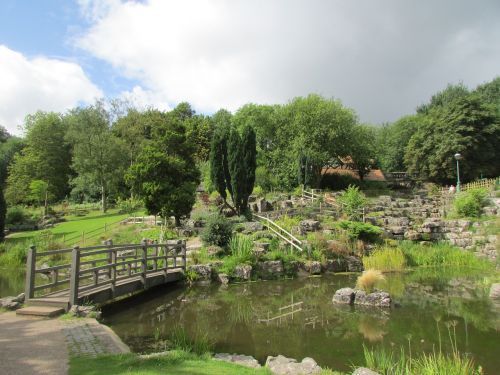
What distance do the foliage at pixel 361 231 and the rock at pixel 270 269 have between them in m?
4.35

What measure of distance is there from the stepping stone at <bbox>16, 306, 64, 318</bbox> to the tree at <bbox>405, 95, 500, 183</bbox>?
118 feet

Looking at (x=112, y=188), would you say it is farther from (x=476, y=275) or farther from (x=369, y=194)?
(x=476, y=275)

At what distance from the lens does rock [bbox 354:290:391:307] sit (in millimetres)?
10349

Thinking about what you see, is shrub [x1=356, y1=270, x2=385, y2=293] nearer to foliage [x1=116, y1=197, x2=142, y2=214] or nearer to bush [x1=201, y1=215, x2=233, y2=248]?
bush [x1=201, y1=215, x2=233, y2=248]

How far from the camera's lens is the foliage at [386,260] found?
16156mm

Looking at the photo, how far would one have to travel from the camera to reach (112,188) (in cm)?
3700

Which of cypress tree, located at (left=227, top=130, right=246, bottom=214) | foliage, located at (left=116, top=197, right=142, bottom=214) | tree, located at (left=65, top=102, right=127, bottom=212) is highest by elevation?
tree, located at (left=65, top=102, right=127, bottom=212)

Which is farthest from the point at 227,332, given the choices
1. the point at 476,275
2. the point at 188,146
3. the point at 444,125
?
the point at 444,125

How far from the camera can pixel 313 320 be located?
9.20 metres

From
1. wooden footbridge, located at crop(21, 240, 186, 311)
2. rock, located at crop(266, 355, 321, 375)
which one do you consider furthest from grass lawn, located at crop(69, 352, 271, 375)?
wooden footbridge, located at crop(21, 240, 186, 311)

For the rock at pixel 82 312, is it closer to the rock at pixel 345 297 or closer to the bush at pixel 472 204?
the rock at pixel 345 297

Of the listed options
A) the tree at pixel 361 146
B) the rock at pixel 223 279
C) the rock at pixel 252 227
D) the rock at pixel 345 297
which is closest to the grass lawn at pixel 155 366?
the rock at pixel 345 297

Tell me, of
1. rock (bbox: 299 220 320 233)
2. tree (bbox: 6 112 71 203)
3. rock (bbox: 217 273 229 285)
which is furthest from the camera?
tree (bbox: 6 112 71 203)

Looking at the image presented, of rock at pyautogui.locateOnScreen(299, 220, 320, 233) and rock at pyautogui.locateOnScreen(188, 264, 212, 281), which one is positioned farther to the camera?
rock at pyautogui.locateOnScreen(299, 220, 320, 233)
